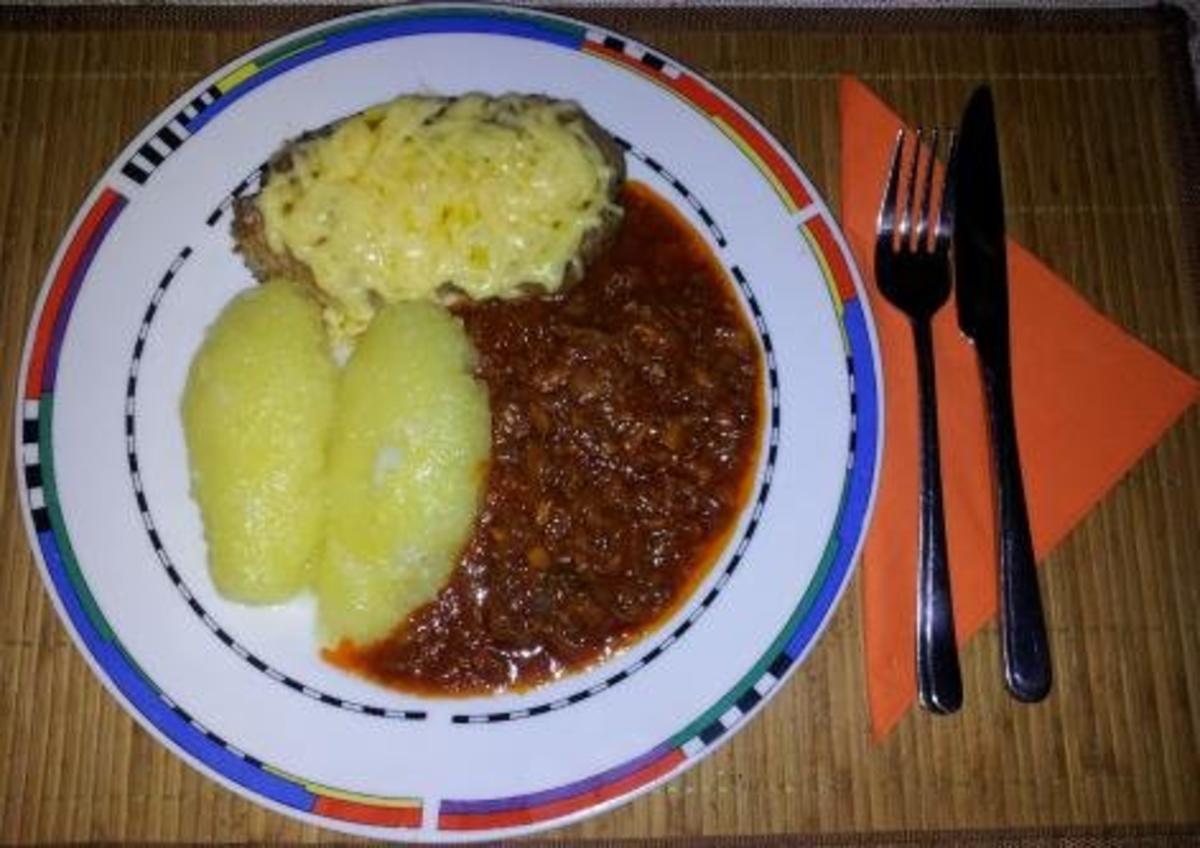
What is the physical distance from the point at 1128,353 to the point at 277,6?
8.31 feet

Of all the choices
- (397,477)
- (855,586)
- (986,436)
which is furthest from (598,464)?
(986,436)

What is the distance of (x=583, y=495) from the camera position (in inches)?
103

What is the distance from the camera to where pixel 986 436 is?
2705 millimetres

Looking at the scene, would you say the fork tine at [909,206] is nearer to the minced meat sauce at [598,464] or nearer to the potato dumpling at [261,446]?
the minced meat sauce at [598,464]

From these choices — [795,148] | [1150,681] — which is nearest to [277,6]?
[795,148]

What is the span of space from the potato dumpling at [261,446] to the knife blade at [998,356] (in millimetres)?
1647

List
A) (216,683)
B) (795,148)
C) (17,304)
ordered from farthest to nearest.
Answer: (795,148) < (17,304) < (216,683)

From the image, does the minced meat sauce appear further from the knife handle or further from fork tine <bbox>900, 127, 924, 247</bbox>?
the knife handle

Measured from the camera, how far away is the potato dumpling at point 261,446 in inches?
95.0

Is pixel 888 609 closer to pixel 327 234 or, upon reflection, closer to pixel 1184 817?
pixel 1184 817

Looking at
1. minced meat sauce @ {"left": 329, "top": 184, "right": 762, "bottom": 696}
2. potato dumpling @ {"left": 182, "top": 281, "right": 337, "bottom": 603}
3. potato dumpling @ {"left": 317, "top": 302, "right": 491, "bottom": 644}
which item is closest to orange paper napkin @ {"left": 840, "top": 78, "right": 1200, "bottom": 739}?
minced meat sauce @ {"left": 329, "top": 184, "right": 762, "bottom": 696}

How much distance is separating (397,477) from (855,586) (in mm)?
1184

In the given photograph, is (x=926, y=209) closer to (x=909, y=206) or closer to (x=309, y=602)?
(x=909, y=206)

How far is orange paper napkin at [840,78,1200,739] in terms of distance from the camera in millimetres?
2607
